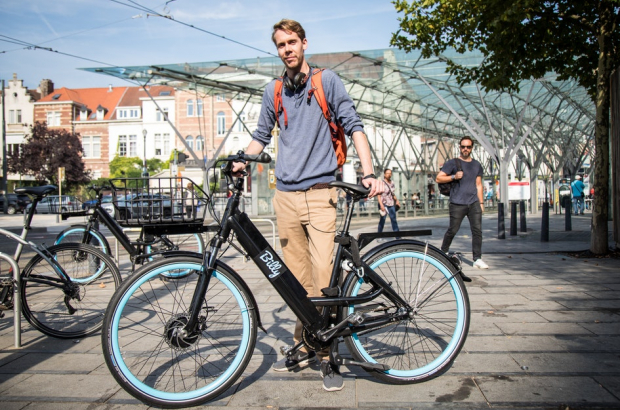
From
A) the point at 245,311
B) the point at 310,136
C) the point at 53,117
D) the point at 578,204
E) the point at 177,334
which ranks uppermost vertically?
the point at 53,117

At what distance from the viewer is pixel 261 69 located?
22.8 meters

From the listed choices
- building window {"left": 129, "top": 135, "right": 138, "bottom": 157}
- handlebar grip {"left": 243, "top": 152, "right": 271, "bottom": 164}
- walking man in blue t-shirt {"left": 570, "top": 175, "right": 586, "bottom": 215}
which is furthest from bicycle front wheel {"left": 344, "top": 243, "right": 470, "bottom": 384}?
building window {"left": 129, "top": 135, "right": 138, "bottom": 157}

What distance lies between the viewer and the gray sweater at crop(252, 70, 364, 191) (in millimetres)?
3180

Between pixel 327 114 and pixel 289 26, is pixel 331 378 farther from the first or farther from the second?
pixel 289 26

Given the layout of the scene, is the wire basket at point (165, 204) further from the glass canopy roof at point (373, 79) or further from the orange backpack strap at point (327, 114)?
the glass canopy roof at point (373, 79)

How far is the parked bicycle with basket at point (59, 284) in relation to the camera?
408 cm

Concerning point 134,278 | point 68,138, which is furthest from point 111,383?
point 68,138

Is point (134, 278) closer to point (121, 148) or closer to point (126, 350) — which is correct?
point (126, 350)

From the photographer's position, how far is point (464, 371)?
323 centimetres

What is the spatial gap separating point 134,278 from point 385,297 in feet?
4.61

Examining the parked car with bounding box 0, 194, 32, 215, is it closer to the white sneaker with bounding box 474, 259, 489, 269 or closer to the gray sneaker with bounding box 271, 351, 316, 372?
the white sneaker with bounding box 474, 259, 489, 269

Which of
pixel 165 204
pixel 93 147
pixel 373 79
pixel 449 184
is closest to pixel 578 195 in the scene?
pixel 373 79

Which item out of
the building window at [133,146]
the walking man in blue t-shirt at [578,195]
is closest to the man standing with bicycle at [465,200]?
the walking man in blue t-shirt at [578,195]

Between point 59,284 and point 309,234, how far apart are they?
2386 millimetres
